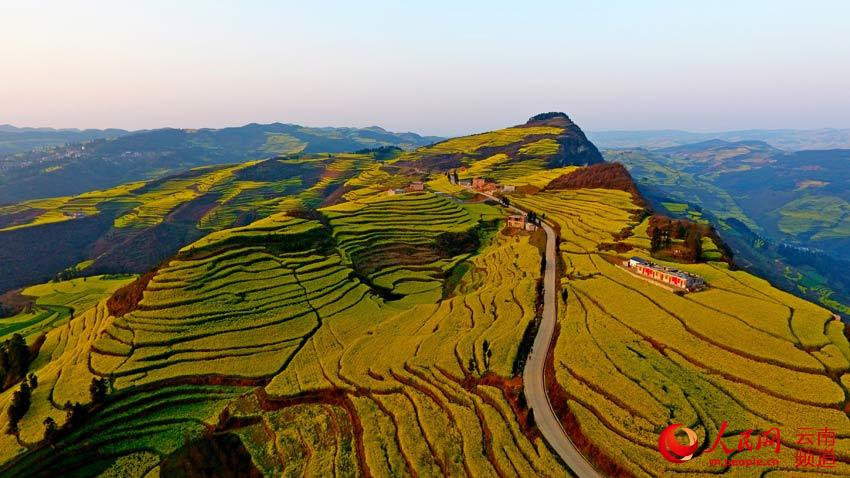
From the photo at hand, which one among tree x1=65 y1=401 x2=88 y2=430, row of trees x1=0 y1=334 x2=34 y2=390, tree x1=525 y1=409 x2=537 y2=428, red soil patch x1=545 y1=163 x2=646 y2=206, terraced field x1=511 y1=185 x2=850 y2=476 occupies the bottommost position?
row of trees x1=0 y1=334 x2=34 y2=390

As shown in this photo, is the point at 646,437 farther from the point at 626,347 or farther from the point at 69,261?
the point at 69,261

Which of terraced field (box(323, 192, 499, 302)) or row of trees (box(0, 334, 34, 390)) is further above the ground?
terraced field (box(323, 192, 499, 302))

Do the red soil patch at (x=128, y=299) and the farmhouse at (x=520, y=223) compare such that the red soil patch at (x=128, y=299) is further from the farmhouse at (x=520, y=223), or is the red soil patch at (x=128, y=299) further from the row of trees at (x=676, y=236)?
the row of trees at (x=676, y=236)

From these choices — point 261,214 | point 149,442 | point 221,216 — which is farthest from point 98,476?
point 221,216

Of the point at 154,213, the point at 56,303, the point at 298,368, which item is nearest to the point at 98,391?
the point at 298,368

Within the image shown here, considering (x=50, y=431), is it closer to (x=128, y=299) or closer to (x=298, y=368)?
(x=298, y=368)

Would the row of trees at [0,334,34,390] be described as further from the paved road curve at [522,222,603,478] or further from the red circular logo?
the red circular logo

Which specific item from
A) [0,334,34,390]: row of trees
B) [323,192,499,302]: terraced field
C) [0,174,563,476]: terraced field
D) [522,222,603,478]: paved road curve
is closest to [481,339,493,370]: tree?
[0,174,563,476]: terraced field
